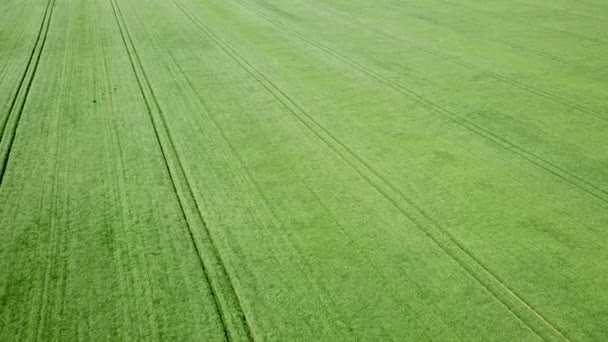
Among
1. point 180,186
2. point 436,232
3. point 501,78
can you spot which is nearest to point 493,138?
point 436,232

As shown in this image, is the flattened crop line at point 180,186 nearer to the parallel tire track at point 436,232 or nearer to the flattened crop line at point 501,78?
the parallel tire track at point 436,232

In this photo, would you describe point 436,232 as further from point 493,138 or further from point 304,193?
point 493,138

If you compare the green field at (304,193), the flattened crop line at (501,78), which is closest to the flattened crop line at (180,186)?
the green field at (304,193)

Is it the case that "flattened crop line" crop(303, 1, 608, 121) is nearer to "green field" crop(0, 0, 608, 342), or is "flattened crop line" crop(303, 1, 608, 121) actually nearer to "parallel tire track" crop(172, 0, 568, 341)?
"green field" crop(0, 0, 608, 342)

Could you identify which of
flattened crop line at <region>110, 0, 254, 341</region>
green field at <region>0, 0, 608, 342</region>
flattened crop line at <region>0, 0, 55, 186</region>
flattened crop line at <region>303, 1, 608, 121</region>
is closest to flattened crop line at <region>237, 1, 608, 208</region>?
green field at <region>0, 0, 608, 342</region>

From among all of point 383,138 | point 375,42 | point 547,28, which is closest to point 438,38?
point 375,42
